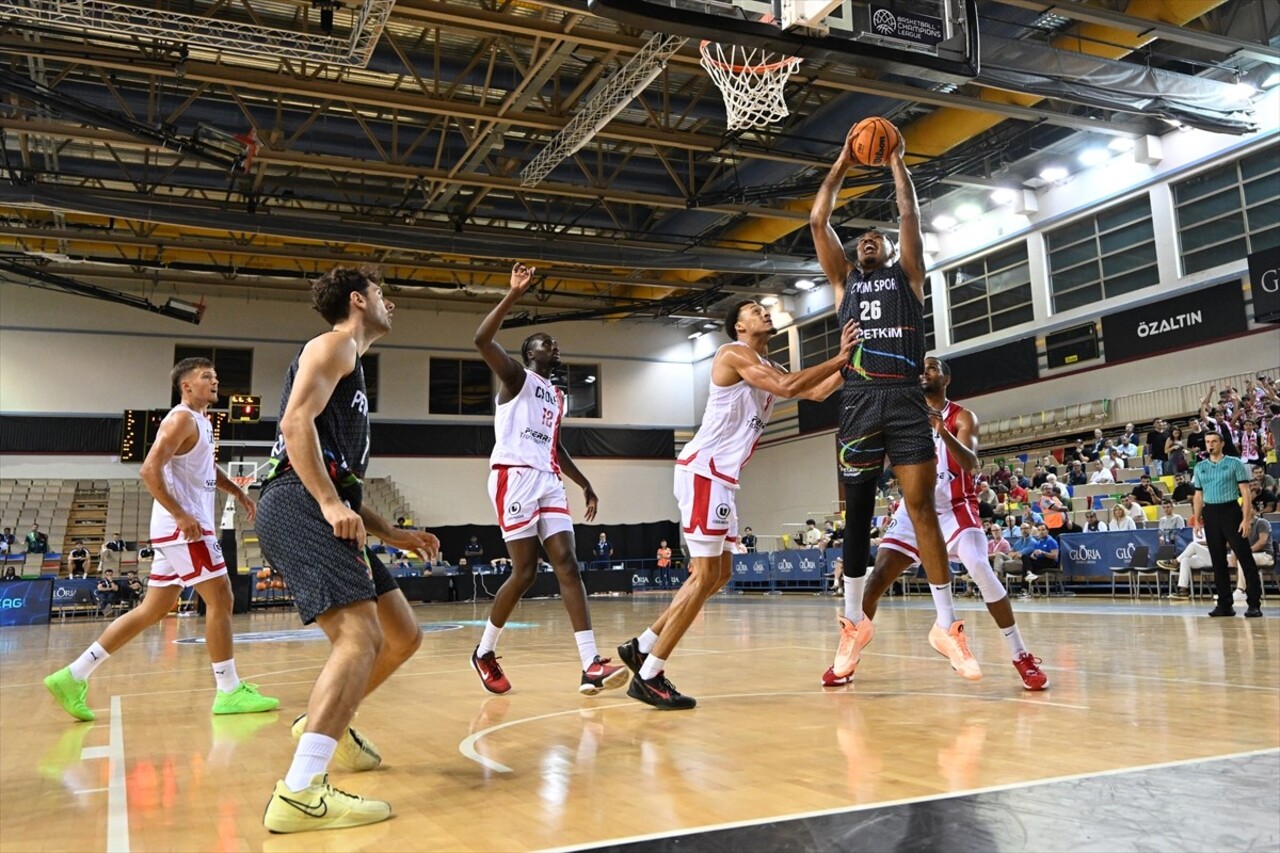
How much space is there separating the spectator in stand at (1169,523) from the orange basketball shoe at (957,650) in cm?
964

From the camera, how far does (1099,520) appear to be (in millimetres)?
16344

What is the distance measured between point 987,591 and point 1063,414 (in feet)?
56.0

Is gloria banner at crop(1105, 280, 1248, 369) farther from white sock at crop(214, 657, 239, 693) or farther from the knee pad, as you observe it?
→ white sock at crop(214, 657, 239, 693)

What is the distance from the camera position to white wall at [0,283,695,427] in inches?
1015

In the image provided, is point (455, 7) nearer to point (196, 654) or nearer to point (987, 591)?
point (196, 654)

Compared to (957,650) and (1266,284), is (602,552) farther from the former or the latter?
(957,650)

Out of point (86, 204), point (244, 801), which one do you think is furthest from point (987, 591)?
point (86, 204)

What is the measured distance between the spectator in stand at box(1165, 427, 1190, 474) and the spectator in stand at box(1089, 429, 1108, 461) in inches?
51.1

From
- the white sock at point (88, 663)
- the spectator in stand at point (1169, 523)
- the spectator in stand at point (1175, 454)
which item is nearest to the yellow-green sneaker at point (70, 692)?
the white sock at point (88, 663)

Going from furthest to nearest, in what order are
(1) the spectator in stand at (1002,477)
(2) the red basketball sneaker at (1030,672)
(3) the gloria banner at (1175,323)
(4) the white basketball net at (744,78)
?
(1) the spectator in stand at (1002,477)
(3) the gloria banner at (1175,323)
(4) the white basketball net at (744,78)
(2) the red basketball sneaker at (1030,672)

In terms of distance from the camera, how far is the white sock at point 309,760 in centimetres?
254

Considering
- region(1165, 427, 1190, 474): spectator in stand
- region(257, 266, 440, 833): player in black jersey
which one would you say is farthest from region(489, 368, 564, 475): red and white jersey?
region(1165, 427, 1190, 474): spectator in stand

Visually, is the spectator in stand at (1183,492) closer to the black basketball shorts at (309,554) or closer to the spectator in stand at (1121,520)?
the spectator in stand at (1121,520)

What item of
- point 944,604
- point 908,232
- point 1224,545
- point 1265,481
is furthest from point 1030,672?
point 1265,481
